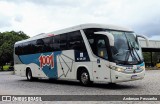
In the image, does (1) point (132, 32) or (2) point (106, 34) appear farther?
(1) point (132, 32)

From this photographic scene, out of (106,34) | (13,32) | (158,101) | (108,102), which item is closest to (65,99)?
(108,102)

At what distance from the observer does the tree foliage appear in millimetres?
71875

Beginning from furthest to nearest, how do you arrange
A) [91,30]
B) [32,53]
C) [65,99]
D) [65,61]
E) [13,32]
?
[13,32], [32,53], [65,61], [91,30], [65,99]

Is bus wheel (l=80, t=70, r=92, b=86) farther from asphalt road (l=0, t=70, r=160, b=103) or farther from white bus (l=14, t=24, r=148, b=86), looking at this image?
asphalt road (l=0, t=70, r=160, b=103)

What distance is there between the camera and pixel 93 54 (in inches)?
627

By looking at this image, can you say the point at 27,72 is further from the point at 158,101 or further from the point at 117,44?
the point at 158,101

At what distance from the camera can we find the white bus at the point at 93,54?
14930 mm

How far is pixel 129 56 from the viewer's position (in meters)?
15.2

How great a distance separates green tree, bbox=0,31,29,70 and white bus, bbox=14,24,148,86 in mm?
52686

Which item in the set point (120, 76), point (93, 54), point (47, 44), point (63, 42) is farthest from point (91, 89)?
point (47, 44)

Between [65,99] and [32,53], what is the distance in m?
11.6

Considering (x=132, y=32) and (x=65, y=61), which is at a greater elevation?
(x=132, y=32)

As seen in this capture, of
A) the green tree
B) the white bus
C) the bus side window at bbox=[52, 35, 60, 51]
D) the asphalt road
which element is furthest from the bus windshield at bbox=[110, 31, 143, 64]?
the green tree

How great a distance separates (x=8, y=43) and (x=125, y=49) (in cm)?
6259
